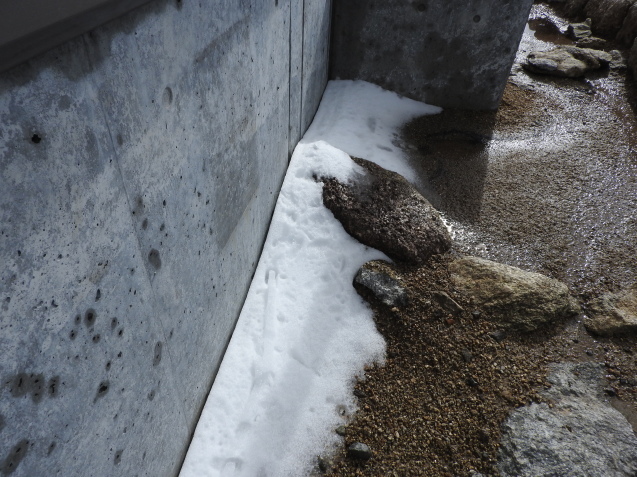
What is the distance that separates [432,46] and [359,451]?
15.9 ft

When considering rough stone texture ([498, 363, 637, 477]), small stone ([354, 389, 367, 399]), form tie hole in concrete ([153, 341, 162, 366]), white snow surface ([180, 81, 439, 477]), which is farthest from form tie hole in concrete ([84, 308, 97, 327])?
rough stone texture ([498, 363, 637, 477])

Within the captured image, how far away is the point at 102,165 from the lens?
134cm

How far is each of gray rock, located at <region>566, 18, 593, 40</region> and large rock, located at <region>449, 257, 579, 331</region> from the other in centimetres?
748

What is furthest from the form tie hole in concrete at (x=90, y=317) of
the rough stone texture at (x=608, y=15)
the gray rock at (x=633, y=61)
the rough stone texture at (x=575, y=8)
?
the rough stone texture at (x=575, y=8)

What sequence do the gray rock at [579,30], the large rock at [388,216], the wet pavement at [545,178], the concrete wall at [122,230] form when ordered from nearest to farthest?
the concrete wall at [122,230] < the large rock at [388,216] < the wet pavement at [545,178] < the gray rock at [579,30]

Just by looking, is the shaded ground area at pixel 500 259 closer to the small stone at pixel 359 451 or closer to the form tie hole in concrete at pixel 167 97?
the small stone at pixel 359 451

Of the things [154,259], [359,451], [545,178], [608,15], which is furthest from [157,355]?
[608,15]

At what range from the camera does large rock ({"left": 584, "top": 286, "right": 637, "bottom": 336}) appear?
123 inches

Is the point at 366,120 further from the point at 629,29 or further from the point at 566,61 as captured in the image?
the point at 629,29

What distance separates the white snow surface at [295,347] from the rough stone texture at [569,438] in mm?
971

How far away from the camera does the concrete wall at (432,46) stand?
16.5ft

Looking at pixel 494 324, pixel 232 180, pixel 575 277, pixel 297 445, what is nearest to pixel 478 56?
pixel 575 277

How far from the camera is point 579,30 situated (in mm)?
8562

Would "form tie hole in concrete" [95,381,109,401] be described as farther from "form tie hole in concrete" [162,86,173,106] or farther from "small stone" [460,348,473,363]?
"small stone" [460,348,473,363]
